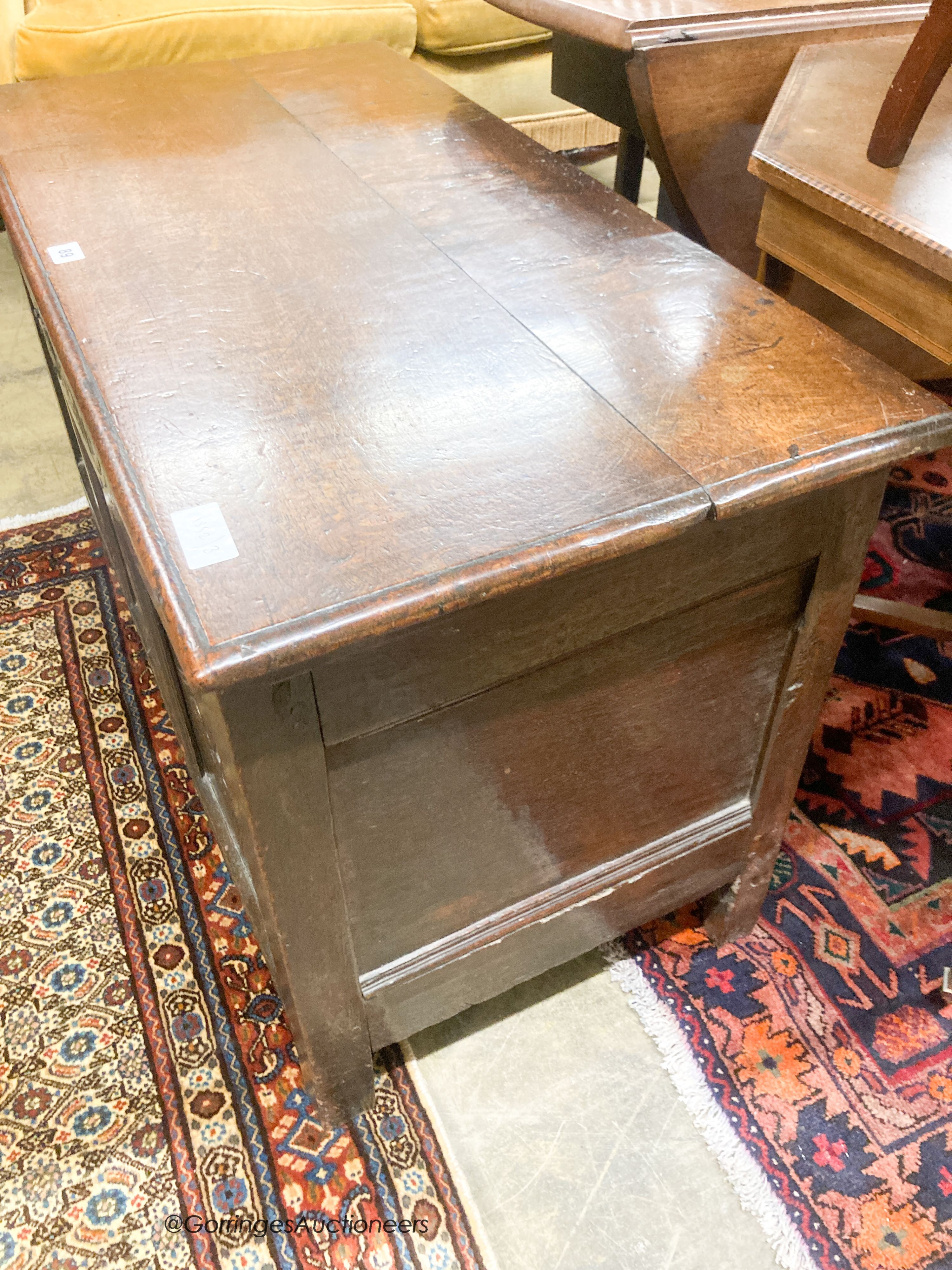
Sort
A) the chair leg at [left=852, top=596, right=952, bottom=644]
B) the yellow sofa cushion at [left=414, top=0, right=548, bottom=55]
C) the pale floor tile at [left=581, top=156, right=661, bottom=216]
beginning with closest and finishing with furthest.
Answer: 1. the chair leg at [left=852, top=596, right=952, bottom=644]
2. the yellow sofa cushion at [left=414, top=0, right=548, bottom=55]
3. the pale floor tile at [left=581, top=156, right=661, bottom=216]

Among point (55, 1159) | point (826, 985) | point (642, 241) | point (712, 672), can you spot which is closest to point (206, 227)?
point (642, 241)

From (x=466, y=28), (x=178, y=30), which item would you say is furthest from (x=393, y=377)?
(x=466, y=28)

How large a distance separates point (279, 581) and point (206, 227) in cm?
59

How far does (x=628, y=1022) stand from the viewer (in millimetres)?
1091

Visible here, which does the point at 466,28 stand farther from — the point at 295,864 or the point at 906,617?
the point at 295,864

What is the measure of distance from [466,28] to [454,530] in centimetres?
223

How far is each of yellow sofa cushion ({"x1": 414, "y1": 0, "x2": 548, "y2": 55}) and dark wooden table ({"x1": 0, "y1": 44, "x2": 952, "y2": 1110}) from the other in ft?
4.92

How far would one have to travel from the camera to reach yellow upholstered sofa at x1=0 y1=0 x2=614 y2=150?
79.4 inches

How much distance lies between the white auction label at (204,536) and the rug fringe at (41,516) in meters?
1.26

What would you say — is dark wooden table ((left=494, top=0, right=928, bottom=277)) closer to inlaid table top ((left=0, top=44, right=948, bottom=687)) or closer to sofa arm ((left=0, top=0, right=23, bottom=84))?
inlaid table top ((left=0, top=44, right=948, bottom=687))

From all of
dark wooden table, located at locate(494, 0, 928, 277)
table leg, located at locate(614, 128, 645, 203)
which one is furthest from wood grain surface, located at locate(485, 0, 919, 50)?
table leg, located at locate(614, 128, 645, 203)

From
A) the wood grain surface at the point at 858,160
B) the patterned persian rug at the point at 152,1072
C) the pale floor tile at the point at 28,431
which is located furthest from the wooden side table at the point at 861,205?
the pale floor tile at the point at 28,431

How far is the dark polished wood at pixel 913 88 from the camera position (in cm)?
84

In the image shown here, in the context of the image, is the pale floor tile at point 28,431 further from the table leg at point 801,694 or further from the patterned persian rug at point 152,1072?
the table leg at point 801,694
